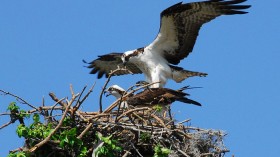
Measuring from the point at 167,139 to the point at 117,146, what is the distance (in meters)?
0.64

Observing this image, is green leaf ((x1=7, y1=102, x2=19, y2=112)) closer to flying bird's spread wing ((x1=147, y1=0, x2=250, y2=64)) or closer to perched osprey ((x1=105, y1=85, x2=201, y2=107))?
perched osprey ((x1=105, y1=85, x2=201, y2=107))

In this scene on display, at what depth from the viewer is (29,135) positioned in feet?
32.1

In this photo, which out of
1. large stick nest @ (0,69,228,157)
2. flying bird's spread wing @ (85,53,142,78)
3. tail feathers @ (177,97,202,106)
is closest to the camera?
large stick nest @ (0,69,228,157)

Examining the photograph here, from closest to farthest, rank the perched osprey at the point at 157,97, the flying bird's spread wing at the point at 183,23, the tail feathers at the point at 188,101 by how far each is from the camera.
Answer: the tail feathers at the point at 188,101, the perched osprey at the point at 157,97, the flying bird's spread wing at the point at 183,23

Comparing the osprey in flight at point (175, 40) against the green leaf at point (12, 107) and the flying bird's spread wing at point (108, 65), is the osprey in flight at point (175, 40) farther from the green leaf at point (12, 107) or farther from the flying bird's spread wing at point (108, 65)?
the green leaf at point (12, 107)

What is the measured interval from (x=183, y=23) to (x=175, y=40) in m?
0.34

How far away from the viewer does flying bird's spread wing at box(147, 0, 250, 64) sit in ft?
44.7

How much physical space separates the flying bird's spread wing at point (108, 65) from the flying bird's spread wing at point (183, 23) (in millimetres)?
892

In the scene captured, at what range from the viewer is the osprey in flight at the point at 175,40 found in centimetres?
1365

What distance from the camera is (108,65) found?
15.3 metres

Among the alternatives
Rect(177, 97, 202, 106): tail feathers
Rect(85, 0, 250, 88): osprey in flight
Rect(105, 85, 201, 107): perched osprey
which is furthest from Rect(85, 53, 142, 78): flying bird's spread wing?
Rect(177, 97, 202, 106): tail feathers

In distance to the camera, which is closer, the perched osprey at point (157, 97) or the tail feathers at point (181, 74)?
the perched osprey at point (157, 97)

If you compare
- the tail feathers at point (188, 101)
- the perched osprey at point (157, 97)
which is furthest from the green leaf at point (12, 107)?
the tail feathers at point (188, 101)

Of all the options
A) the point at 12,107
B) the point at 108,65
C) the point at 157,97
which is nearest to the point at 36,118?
the point at 12,107
